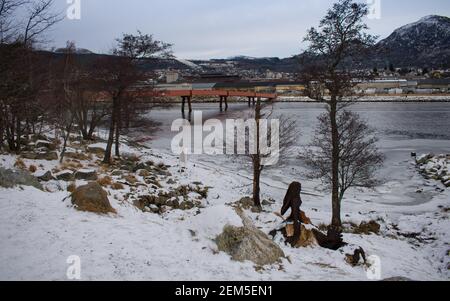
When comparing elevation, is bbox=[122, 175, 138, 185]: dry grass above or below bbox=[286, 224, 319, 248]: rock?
above

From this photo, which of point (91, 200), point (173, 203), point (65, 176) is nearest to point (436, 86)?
point (173, 203)

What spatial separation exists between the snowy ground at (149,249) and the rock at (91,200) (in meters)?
0.29

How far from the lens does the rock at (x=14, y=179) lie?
1009 centimetres

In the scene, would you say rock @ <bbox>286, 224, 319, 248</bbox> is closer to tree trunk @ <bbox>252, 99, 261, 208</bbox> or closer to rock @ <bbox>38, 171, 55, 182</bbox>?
tree trunk @ <bbox>252, 99, 261, 208</bbox>

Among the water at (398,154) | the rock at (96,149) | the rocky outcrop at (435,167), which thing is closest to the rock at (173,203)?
the water at (398,154)

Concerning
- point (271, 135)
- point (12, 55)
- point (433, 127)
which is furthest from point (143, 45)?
point (433, 127)

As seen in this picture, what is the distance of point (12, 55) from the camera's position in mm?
9711

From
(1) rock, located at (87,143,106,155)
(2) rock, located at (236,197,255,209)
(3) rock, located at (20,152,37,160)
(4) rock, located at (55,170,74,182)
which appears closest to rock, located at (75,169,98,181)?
(4) rock, located at (55,170,74,182)

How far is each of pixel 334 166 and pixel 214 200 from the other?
21.3 feet

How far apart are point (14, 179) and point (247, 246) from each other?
307 inches

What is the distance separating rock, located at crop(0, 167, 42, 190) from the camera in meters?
10.1

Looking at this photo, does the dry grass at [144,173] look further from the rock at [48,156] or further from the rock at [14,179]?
the rock at [14,179]

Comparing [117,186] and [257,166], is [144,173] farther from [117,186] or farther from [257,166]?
[257,166]

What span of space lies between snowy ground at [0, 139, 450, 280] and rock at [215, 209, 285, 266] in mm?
209
